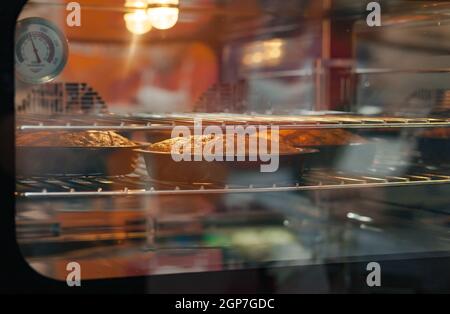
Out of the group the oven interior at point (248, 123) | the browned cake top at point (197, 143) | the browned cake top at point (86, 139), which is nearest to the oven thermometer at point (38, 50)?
the oven interior at point (248, 123)

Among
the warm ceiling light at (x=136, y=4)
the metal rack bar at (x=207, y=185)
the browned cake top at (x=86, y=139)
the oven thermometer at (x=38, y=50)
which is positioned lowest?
the metal rack bar at (x=207, y=185)

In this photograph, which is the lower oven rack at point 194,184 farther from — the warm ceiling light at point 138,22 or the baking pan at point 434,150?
the warm ceiling light at point 138,22

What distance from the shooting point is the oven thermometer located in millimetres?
1292

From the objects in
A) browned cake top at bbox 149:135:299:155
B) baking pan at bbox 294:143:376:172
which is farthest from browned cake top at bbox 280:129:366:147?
browned cake top at bbox 149:135:299:155

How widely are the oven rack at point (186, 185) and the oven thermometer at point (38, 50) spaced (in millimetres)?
202

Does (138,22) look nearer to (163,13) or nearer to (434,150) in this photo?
(163,13)

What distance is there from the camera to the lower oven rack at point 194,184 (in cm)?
140

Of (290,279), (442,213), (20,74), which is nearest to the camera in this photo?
(20,74)

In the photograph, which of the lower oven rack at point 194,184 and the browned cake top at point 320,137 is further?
the browned cake top at point 320,137

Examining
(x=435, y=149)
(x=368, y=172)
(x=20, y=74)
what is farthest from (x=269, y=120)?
(x=20, y=74)

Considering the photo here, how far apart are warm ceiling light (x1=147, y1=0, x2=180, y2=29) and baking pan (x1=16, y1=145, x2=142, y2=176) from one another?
27cm

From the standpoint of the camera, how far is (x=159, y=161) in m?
1.52

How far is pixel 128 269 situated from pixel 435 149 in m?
0.81
